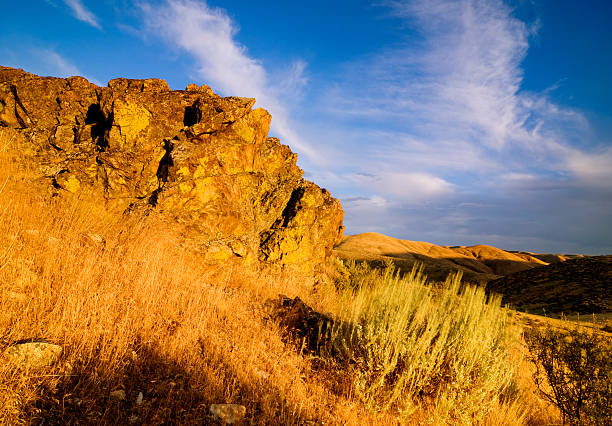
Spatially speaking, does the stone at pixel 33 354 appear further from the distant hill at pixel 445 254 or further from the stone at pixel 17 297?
the distant hill at pixel 445 254

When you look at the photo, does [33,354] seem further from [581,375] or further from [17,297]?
[581,375]

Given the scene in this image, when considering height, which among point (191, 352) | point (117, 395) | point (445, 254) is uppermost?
point (445, 254)

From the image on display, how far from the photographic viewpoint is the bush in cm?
354

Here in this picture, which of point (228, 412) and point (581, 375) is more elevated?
point (581, 375)

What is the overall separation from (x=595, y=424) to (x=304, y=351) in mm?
3888

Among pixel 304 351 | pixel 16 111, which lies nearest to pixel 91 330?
pixel 304 351

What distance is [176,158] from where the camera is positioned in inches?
318

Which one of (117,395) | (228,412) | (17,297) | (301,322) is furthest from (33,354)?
(301,322)

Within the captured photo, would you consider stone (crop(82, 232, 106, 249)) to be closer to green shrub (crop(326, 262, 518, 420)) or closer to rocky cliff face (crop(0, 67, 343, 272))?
rocky cliff face (crop(0, 67, 343, 272))

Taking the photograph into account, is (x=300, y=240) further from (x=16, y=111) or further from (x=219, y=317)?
(x=16, y=111)

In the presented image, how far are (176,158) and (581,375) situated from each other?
31.8 ft

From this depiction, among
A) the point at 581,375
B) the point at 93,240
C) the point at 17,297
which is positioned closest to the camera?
the point at 17,297

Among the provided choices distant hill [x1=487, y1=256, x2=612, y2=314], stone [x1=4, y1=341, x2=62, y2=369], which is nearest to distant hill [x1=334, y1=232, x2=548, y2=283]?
distant hill [x1=487, y1=256, x2=612, y2=314]

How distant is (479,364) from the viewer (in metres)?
3.72
